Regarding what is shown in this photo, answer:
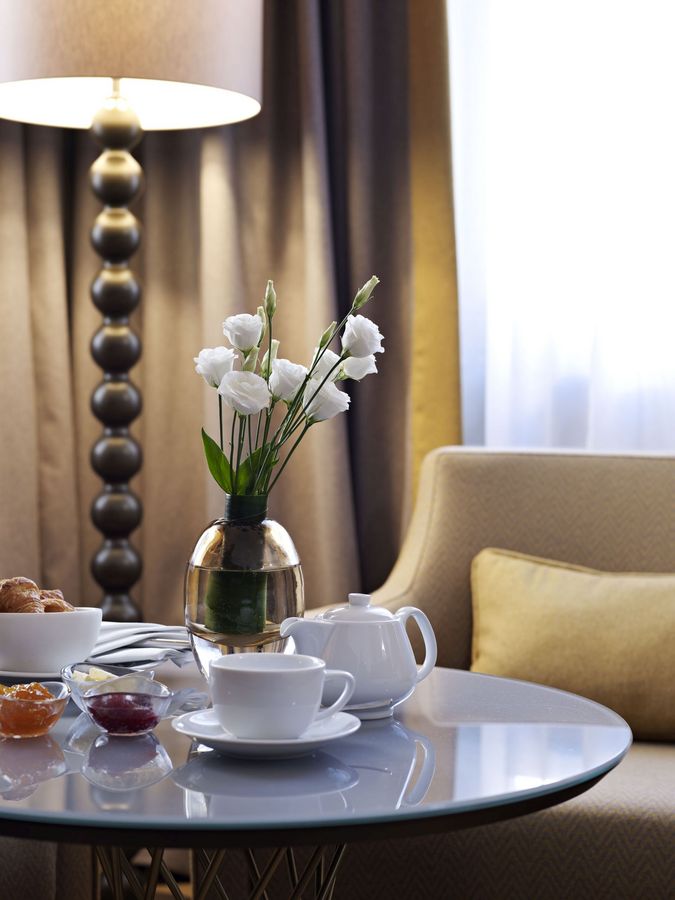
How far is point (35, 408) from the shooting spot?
2.73 metres

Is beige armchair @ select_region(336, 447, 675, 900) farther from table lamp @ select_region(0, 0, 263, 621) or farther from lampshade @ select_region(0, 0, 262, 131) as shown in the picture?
lampshade @ select_region(0, 0, 262, 131)

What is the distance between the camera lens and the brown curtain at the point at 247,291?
8.60ft

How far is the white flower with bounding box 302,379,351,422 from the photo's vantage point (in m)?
1.25

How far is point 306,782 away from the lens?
3.10 feet

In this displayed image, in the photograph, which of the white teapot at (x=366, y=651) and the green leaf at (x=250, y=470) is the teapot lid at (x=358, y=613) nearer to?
the white teapot at (x=366, y=651)

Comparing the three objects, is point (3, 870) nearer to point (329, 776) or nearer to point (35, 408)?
point (329, 776)

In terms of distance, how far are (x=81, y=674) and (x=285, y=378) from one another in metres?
0.37

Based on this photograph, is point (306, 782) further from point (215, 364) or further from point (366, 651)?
point (215, 364)

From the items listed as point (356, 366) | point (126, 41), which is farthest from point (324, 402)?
point (126, 41)

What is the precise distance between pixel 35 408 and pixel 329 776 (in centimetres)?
193

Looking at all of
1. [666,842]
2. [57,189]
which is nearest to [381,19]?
[57,189]

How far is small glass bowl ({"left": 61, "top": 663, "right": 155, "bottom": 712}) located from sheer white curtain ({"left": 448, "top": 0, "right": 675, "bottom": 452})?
1.52m

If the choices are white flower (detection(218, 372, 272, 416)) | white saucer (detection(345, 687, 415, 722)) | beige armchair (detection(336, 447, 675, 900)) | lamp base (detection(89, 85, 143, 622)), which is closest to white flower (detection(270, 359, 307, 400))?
white flower (detection(218, 372, 272, 416))

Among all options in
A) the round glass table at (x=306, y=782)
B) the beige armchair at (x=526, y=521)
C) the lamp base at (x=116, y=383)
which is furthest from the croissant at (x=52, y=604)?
the lamp base at (x=116, y=383)
